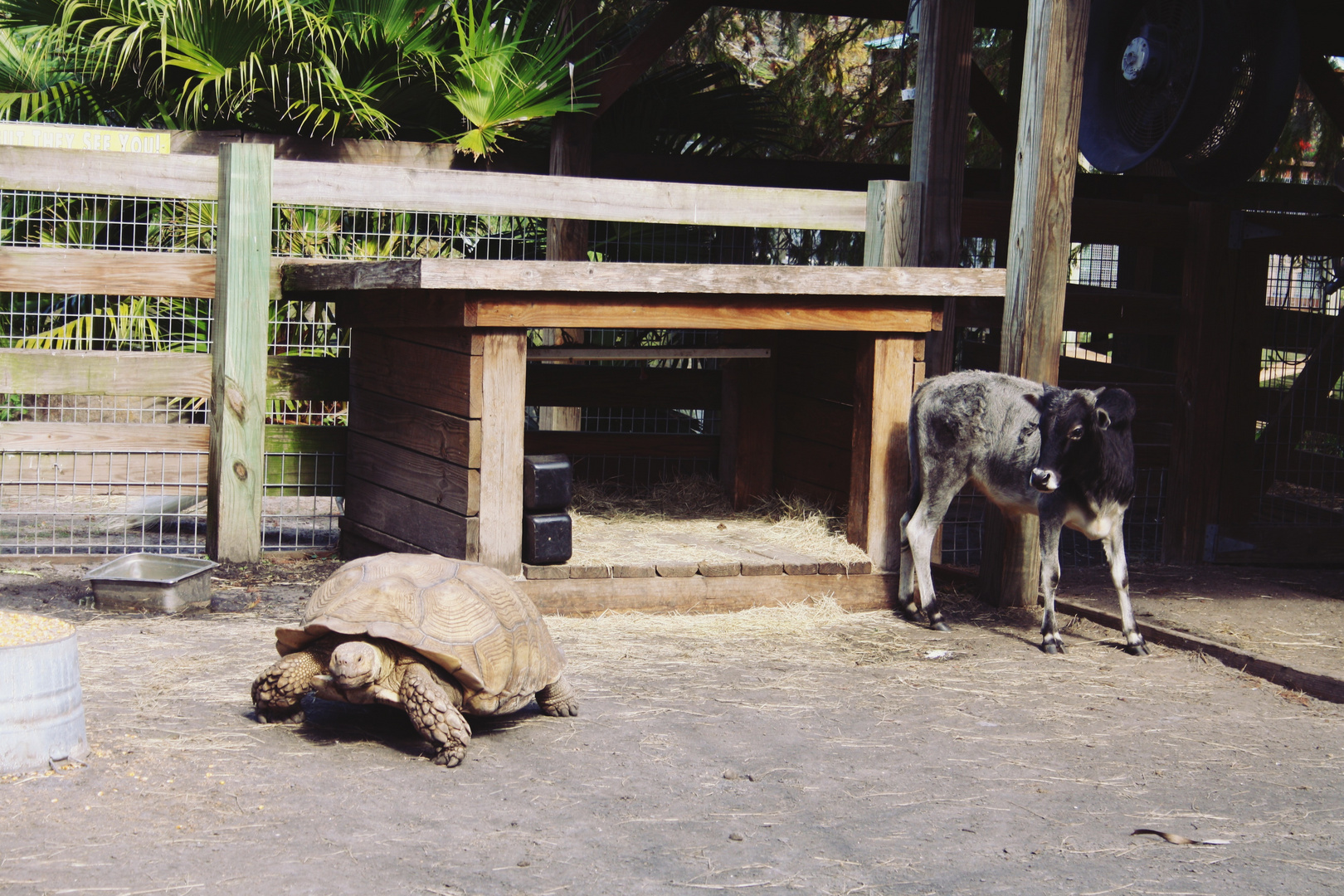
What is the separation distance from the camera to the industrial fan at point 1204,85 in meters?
8.29

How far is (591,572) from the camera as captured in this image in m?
Result: 6.61

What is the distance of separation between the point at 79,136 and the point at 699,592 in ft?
14.2

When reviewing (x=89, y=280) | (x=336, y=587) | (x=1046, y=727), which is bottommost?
(x=1046, y=727)

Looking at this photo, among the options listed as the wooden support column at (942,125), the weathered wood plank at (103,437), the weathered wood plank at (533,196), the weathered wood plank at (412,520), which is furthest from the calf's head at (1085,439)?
the weathered wood plank at (103,437)

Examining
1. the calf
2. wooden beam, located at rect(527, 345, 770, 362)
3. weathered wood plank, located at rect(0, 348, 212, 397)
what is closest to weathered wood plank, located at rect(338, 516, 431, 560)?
weathered wood plank, located at rect(0, 348, 212, 397)

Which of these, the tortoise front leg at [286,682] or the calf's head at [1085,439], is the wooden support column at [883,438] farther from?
the tortoise front leg at [286,682]

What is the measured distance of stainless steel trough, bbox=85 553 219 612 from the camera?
6273 mm

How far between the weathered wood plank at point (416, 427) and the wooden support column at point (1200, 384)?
518cm

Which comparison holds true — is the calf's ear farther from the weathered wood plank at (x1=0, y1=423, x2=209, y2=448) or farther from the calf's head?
the weathered wood plank at (x1=0, y1=423, x2=209, y2=448)

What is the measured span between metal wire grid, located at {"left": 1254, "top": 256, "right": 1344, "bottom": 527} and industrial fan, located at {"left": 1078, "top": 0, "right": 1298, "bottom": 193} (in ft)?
3.17

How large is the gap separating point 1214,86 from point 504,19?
5040 millimetres

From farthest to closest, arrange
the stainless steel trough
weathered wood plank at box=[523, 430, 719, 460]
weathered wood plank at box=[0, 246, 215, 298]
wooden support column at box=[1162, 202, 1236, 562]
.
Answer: wooden support column at box=[1162, 202, 1236, 562], weathered wood plank at box=[523, 430, 719, 460], weathered wood plank at box=[0, 246, 215, 298], the stainless steel trough

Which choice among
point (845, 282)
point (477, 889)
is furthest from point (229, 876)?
point (845, 282)

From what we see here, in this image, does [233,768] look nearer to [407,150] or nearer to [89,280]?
[89,280]
